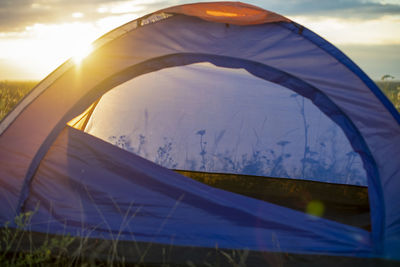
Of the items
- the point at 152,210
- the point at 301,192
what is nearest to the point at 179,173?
the point at 152,210

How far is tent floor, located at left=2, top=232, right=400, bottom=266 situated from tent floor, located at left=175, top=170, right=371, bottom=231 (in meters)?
1.05

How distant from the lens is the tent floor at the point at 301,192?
3697mm

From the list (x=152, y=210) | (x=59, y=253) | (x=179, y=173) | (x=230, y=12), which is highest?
(x=230, y=12)

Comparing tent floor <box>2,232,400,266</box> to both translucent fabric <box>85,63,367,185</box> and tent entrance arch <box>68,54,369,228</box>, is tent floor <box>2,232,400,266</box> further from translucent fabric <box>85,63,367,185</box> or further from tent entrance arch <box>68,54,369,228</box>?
translucent fabric <box>85,63,367,185</box>

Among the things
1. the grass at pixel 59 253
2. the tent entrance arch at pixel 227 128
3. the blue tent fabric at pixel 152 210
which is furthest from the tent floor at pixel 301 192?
the grass at pixel 59 253

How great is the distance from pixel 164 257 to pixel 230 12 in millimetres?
1650

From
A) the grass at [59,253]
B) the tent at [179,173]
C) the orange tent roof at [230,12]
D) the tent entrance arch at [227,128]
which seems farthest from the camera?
the tent entrance arch at [227,128]

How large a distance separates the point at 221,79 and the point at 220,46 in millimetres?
1230

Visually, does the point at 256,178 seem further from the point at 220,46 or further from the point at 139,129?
the point at 220,46

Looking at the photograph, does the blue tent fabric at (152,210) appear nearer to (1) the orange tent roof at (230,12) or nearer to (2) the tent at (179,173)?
(2) the tent at (179,173)

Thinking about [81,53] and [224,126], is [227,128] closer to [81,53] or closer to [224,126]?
[224,126]

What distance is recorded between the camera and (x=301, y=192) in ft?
13.2

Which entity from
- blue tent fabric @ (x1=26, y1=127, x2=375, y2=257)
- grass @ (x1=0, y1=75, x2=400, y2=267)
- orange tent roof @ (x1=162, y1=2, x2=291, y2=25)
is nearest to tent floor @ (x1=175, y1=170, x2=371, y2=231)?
blue tent fabric @ (x1=26, y1=127, x2=375, y2=257)

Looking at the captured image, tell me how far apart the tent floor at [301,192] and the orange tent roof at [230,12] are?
1.67 m
